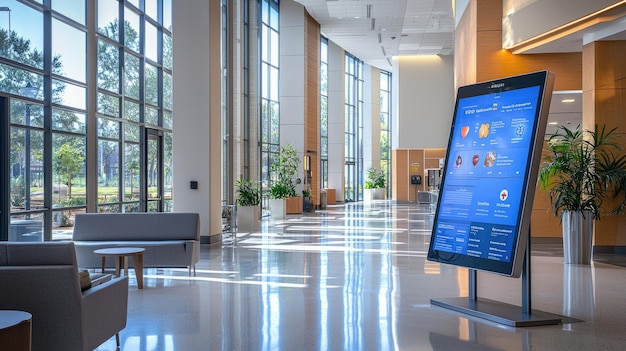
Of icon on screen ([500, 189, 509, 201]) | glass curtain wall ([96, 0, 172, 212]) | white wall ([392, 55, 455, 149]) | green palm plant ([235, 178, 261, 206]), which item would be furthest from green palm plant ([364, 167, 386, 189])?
icon on screen ([500, 189, 509, 201])

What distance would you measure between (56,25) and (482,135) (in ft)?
20.7

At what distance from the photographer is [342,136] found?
29062mm

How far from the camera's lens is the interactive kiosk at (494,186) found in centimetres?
538

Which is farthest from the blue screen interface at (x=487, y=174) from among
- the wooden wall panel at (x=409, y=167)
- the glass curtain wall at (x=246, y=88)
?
the wooden wall panel at (x=409, y=167)

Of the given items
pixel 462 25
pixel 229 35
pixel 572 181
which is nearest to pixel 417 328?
pixel 572 181

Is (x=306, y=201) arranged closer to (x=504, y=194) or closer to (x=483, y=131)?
(x=483, y=131)

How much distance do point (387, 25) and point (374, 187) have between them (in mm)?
11908

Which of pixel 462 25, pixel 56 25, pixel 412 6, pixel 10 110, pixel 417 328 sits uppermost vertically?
pixel 412 6

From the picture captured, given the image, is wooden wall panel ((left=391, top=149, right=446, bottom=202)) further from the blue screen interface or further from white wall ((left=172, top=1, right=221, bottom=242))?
the blue screen interface

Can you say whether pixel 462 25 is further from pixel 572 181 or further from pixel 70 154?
pixel 70 154

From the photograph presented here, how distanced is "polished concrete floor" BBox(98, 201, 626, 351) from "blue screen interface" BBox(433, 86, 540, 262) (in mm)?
741

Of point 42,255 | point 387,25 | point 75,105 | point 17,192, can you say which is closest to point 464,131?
point 42,255

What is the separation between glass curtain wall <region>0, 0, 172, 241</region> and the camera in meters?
8.06

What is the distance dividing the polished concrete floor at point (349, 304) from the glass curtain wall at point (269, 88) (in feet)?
31.6
